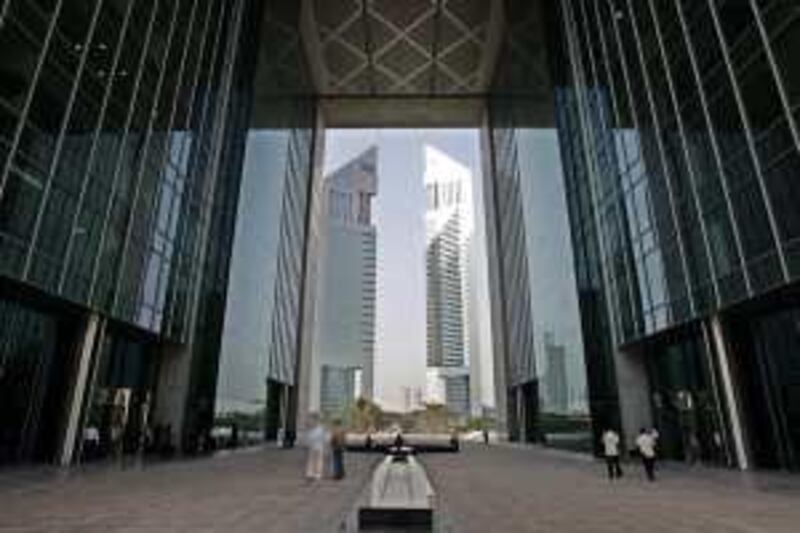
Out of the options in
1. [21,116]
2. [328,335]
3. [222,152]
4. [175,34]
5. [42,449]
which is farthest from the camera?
[328,335]

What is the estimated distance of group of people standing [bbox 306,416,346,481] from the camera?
1653cm

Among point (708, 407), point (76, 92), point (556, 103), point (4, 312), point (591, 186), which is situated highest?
point (556, 103)

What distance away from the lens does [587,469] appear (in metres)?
21.1

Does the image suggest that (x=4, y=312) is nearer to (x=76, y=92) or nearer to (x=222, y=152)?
(x=76, y=92)

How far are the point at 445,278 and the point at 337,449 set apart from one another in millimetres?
129998

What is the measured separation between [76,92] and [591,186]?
72.8ft

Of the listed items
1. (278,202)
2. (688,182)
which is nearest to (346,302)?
(278,202)

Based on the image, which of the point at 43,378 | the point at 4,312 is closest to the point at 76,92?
the point at 4,312

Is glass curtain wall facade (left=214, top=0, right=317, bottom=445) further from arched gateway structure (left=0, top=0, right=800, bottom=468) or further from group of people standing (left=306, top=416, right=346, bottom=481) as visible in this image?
group of people standing (left=306, top=416, right=346, bottom=481)

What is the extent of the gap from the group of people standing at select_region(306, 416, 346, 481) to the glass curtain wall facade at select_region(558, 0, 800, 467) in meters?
13.0

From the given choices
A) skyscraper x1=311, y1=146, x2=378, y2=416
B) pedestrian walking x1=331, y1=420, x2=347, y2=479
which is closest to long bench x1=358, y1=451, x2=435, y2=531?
pedestrian walking x1=331, y1=420, x2=347, y2=479

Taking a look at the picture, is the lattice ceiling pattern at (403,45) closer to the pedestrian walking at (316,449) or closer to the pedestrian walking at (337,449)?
the pedestrian walking at (337,449)

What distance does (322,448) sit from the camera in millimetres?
16938

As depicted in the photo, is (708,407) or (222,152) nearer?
(708,407)
